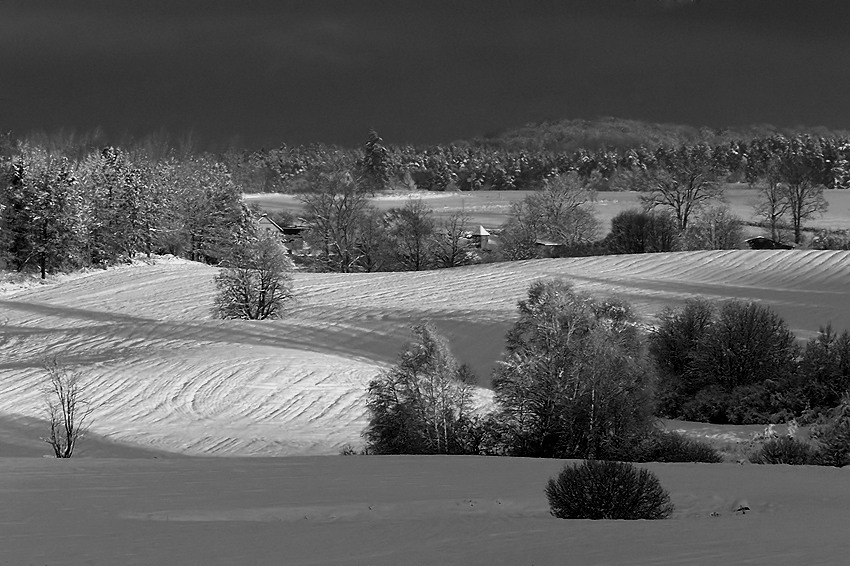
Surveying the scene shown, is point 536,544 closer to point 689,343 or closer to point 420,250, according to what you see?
point 689,343

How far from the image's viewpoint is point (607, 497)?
12.5 metres

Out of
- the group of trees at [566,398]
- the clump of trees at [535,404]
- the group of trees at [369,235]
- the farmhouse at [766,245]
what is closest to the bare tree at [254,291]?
the group of trees at [566,398]

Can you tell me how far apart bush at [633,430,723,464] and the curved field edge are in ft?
29.8

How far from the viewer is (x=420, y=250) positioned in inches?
3086

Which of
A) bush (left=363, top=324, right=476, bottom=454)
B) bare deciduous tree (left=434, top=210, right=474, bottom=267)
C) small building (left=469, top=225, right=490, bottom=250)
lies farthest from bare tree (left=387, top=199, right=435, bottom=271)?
bush (left=363, top=324, right=476, bottom=454)

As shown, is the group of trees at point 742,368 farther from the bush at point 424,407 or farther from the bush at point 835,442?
the bush at point 424,407

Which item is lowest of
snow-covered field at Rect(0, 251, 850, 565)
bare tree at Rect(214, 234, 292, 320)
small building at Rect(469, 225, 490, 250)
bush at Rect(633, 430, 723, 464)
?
bush at Rect(633, 430, 723, 464)

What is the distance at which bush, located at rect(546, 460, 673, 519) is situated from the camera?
40.2 feet

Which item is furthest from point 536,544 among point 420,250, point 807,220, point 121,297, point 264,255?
point 807,220

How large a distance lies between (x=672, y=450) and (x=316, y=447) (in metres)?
10.4

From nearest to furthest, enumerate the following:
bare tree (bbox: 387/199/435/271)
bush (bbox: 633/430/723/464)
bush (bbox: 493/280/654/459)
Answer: bush (bbox: 633/430/723/464), bush (bbox: 493/280/654/459), bare tree (bbox: 387/199/435/271)

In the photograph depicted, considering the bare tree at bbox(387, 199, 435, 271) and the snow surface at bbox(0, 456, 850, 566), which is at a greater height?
the bare tree at bbox(387, 199, 435, 271)

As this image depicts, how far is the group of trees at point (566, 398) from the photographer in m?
25.4

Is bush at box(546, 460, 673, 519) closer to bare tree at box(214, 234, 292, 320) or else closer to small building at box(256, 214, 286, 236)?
bare tree at box(214, 234, 292, 320)
